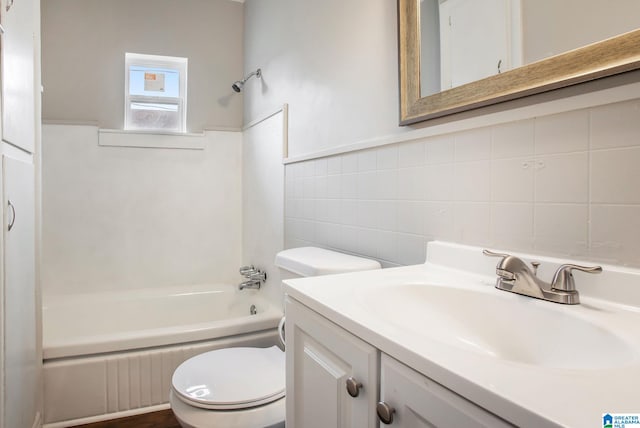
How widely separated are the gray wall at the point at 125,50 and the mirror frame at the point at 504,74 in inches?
78.0

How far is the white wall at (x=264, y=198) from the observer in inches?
87.9

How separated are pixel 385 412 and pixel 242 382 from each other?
0.85m

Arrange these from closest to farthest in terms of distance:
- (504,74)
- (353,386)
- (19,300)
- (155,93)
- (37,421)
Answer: (353,386) → (504,74) → (19,300) → (37,421) → (155,93)

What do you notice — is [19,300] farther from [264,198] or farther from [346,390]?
[264,198]

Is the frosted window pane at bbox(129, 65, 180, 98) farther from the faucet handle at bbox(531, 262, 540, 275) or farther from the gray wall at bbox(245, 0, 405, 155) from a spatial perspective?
the faucet handle at bbox(531, 262, 540, 275)

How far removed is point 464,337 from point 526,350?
5.1 inches

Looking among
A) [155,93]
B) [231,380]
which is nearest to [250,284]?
[231,380]

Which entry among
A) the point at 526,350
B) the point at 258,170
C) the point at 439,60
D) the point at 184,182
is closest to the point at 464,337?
the point at 526,350

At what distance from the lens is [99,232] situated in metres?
2.57

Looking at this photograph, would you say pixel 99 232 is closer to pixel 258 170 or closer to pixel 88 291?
pixel 88 291

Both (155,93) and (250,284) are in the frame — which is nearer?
(250,284)

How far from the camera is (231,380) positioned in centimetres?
127

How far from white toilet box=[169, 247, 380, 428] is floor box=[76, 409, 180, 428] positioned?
0.61 metres

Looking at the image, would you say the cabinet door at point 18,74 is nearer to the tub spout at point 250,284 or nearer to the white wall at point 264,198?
the white wall at point 264,198
